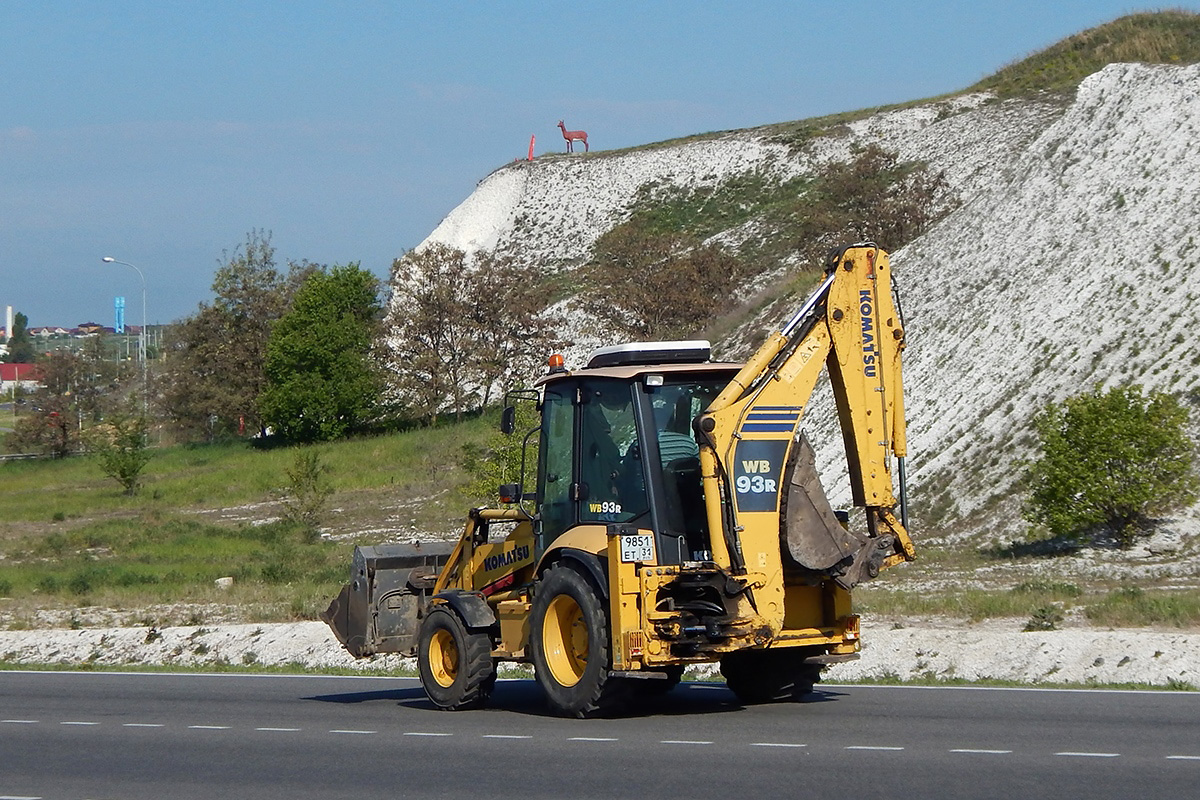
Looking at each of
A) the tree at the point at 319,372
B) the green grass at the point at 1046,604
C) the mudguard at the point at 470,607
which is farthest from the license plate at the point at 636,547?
the tree at the point at 319,372

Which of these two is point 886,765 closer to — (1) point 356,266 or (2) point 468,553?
(2) point 468,553

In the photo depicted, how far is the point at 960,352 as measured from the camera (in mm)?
38344

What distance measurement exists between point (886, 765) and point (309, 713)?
21.4ft

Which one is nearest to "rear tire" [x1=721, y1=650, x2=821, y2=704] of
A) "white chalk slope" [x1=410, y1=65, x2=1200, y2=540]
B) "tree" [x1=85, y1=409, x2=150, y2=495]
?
"white chalk slope" [x1=410, y1=65, x2=1200, y2=540]

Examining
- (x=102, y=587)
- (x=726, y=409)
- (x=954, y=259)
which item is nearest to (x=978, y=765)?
(x=726, y=409)

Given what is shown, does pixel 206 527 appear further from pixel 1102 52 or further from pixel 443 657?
pixel 1102 52

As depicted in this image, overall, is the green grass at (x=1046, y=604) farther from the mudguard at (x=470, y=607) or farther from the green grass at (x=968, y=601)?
the mudguard at (x=470, y=607)

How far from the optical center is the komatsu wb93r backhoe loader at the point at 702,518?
36.9ft

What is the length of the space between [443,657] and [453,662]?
0.14m

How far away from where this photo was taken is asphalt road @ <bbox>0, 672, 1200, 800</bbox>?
8859 millimetres

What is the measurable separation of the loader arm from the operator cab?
20.1 inches

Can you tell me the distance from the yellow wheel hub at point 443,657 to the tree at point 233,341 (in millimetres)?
70797

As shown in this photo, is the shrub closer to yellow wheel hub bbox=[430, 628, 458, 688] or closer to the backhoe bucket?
yellow wheel hub bbox=[430, 628, 458, 688]

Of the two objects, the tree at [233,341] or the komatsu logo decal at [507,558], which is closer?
the komatsu logo decal at [507,558]
